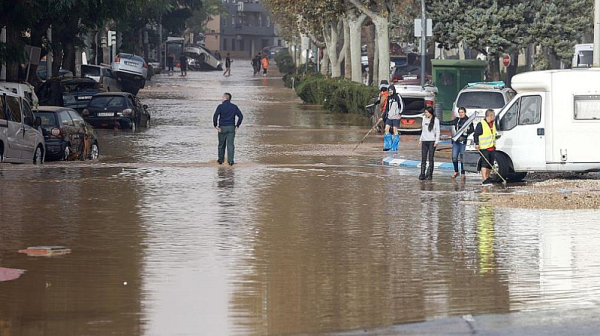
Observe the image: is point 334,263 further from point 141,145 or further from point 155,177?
point 141,145

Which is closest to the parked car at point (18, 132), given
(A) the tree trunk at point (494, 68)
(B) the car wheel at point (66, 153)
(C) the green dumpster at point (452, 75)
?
(B) the car wheel at point (66, 153)

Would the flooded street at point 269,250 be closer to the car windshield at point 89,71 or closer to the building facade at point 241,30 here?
the car windshield at point 89,71

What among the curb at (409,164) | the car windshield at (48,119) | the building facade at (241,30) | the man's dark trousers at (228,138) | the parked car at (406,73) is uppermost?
the building facade at (241,30)

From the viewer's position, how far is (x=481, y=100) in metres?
33.3

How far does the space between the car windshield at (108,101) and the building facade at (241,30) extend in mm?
152363

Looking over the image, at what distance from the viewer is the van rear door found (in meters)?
23.1

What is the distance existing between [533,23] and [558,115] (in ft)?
89.3

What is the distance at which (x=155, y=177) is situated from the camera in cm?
2381

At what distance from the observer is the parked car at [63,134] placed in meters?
28.5

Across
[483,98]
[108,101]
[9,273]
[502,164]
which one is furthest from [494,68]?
[9,273]

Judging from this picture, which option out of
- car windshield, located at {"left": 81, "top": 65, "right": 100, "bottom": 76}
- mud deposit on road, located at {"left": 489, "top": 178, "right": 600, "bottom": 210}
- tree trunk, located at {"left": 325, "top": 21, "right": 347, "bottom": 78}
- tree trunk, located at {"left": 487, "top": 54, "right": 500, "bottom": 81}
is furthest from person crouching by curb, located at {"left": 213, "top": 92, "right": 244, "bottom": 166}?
tree trunk, located at {"left": 325, "top": 21, "right": 347, "bottom": 78}

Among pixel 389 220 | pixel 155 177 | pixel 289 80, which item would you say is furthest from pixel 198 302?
pixel 289 80

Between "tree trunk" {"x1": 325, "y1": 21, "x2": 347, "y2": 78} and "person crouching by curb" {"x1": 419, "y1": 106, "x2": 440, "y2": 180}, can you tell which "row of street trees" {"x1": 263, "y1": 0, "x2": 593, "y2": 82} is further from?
"person crouching by curb" {"x1": 419, "y1": 106, "x2": 440, "y2": 180}

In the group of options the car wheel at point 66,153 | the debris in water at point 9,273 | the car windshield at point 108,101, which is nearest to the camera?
the debris in water at point 9,273
